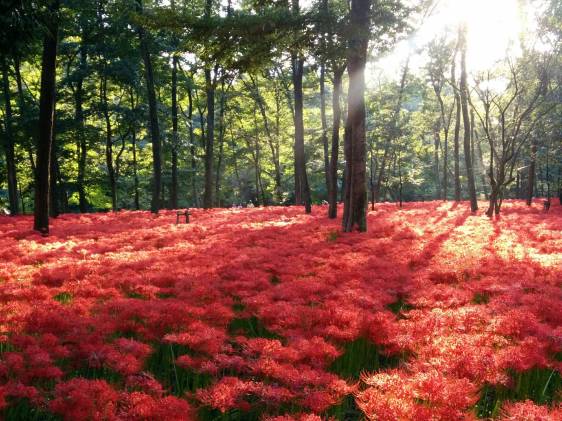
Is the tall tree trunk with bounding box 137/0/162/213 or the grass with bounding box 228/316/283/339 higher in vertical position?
the tall tree trunk with bounding box 137/0/162/213

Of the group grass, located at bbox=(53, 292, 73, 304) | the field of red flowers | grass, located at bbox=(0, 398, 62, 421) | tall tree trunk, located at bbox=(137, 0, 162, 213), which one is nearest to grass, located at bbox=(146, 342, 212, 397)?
the field of red flowers

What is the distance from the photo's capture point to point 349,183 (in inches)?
598

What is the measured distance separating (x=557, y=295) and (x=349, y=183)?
8.72m

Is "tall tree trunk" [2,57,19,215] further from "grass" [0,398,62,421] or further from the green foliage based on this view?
the green foliage

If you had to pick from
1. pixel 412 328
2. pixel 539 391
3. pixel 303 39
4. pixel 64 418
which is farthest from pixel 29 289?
pixel 303 39

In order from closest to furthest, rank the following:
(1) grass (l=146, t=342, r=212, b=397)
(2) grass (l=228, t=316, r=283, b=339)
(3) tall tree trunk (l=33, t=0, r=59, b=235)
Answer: (1) grass (l=146, t=342, r=212, b=397) < (2) grass (l=228, t=316, r=283, b=339) < (3) tall tree trunk (l=33, t=0, r=59, b=235)

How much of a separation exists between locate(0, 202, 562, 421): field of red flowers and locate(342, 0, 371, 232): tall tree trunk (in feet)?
13.6

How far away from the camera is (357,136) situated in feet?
47.4

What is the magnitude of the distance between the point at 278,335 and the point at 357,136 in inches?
390

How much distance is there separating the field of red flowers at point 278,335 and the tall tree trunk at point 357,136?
4149 millimetres

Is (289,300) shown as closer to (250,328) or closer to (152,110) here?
(250,328)

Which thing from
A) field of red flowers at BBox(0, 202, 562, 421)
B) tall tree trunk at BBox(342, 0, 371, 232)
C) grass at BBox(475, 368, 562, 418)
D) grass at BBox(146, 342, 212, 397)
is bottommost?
grass at BBox(475, 368, 562, 418)

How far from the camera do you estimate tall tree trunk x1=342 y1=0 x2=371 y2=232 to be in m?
13.6

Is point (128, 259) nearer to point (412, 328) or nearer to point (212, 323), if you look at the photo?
point (212, 323)
